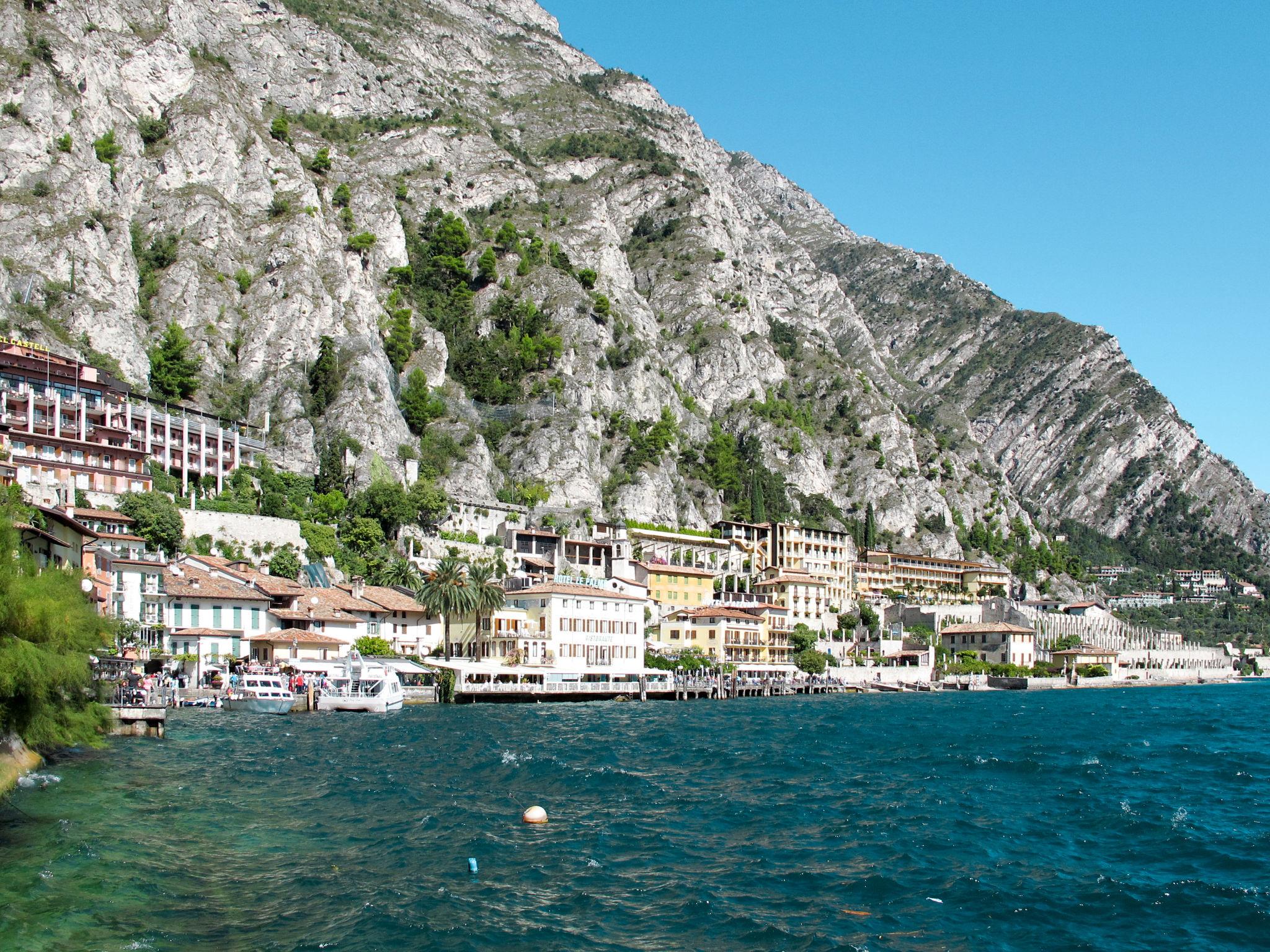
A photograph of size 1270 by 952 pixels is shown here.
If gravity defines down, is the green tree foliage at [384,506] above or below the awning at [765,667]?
above

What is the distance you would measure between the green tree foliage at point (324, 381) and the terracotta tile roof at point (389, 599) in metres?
25.6

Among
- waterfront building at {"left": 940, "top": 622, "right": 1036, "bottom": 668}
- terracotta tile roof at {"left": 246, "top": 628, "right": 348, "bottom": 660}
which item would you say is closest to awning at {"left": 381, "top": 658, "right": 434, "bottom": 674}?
terracotta tile roof at {"left": 246, "top": 628, "right": 348, "bottom": 660}

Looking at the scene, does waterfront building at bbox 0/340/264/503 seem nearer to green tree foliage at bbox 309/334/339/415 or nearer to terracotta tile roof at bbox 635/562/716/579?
green tree foliage at bbox 309/334/339/415

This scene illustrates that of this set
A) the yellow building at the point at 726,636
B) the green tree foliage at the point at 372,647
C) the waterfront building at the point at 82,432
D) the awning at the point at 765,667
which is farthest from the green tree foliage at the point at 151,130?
the awning at the point at 765,667

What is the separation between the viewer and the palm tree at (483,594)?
3007 inches

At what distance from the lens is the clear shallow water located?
18797mm

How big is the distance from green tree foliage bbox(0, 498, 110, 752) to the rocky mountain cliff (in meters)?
61.8

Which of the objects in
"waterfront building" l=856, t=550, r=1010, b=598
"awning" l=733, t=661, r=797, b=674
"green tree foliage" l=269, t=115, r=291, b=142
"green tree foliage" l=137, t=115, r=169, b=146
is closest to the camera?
"awning" l=733, t=661, r=797, b=674

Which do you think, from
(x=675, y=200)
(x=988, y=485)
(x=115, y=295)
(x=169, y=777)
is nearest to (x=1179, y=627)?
(x=988, y=485)

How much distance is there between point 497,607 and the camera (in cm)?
7781

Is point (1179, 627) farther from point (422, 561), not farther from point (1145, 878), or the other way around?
point (1145, 878)

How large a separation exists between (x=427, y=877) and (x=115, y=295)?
284 feet

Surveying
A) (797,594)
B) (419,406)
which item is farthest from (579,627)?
(797,594)

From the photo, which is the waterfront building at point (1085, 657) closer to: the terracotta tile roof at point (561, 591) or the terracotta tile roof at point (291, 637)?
the terracotta tile roof at point (561, 591)
